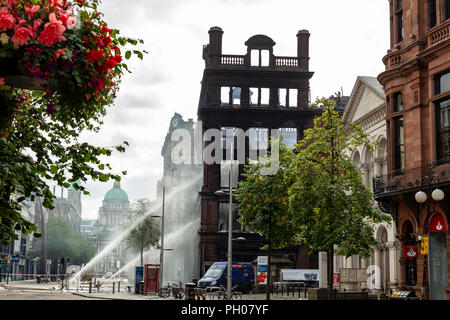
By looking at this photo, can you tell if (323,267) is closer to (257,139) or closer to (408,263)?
(408,263)

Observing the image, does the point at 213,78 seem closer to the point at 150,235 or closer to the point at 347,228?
the point at 150,235

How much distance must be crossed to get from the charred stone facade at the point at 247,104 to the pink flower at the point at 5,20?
2296 inches

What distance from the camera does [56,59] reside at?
6.72 metres

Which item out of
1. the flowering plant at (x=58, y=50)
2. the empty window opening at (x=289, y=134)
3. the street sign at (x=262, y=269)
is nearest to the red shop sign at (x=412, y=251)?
the street sign at (x=262, y=269)

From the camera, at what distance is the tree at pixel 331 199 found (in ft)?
102

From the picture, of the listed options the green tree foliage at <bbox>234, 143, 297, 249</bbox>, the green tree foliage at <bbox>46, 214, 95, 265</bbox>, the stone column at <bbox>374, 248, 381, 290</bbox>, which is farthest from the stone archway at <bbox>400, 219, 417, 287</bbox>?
the green tree foliage at <bbox>46, 214, 95, 265</bbox>

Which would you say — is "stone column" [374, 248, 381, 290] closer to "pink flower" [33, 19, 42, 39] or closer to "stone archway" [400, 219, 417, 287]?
"stone archway" [400, 219, 417, 287]

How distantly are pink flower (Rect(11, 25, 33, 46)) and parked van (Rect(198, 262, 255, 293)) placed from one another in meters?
42.7

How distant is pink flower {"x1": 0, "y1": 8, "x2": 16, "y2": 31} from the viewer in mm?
6309

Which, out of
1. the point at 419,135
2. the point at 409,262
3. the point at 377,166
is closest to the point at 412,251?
the point at 409,262

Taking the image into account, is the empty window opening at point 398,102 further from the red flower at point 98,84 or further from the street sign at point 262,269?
the red flower at point 98,84

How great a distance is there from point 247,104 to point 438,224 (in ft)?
129
